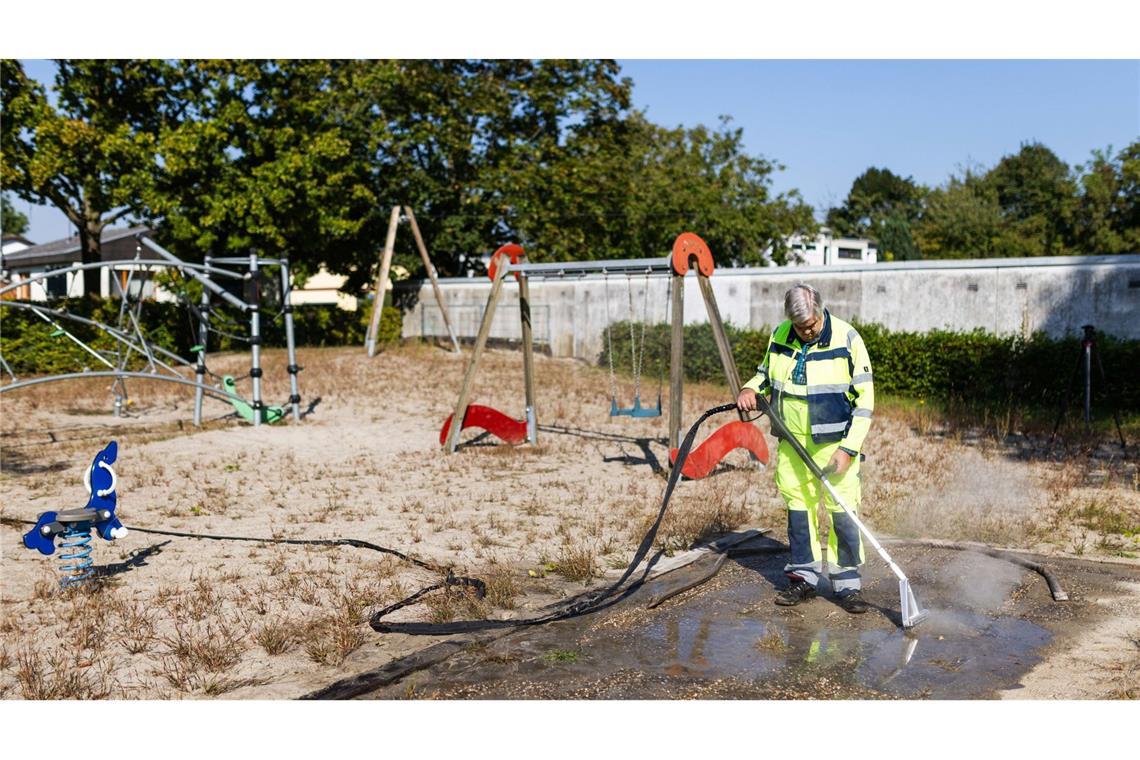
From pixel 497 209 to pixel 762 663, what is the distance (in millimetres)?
29083

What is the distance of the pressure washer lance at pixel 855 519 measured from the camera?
18.9ft

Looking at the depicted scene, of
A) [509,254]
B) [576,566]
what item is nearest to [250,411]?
[509,254]

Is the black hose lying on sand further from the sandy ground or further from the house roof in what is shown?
the house roof

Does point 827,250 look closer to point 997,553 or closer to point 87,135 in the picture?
point 87,135

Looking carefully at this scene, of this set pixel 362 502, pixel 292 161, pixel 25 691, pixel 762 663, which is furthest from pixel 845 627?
pixel 292 161

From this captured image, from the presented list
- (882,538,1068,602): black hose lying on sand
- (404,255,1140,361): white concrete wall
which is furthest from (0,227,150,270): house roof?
(882,538,1068,602): black hose lying on sand

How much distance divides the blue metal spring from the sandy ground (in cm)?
14

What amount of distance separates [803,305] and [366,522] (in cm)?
471

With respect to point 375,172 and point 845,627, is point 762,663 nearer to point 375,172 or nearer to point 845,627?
point 845,627

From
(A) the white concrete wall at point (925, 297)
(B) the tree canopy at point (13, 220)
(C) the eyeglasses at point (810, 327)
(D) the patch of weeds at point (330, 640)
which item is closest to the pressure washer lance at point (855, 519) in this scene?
(C) the eyeglasses at point (810, 327)

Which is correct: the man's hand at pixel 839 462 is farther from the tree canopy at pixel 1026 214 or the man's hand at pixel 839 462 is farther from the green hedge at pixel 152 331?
the tree canopy at pixel 1026 214

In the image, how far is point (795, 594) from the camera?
6.27 metres

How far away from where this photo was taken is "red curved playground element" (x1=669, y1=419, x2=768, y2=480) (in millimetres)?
10375

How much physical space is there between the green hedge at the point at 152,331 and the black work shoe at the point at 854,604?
545 inches
